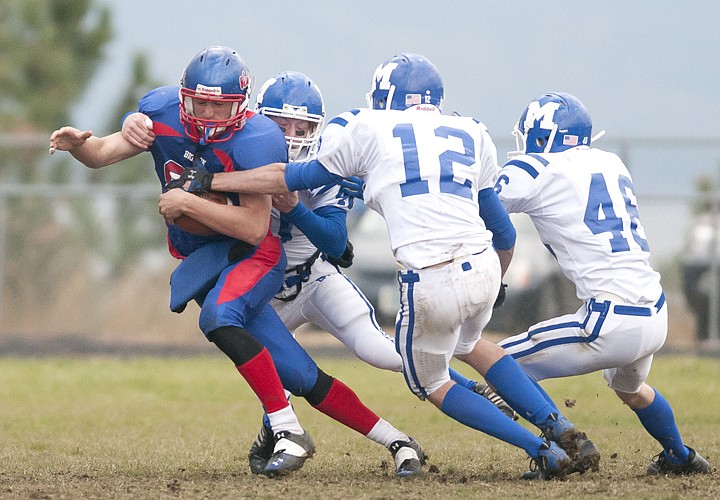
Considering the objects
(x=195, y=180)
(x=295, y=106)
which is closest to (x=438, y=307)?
(x=195, y=180)

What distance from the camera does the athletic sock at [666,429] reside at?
5.70 m

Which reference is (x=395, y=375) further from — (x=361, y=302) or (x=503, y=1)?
(x=503, y=1)

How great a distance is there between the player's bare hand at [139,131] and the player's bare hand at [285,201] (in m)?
0.66

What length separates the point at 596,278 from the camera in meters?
5.54

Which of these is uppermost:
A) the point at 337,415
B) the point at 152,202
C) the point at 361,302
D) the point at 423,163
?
the point at 423,163

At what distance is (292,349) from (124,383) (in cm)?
551

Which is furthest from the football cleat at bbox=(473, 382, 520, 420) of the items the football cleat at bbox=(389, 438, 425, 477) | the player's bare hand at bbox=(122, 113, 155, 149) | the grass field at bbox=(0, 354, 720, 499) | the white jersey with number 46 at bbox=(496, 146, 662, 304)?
the player's bare hand at bbox=(122, 113, 155, 149)

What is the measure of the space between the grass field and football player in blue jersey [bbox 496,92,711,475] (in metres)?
0.28

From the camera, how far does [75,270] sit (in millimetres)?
14344

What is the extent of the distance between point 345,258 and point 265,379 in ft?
2.98

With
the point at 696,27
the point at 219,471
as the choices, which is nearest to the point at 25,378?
the point at 219,471

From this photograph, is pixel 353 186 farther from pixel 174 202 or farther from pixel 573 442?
pixel 573 442

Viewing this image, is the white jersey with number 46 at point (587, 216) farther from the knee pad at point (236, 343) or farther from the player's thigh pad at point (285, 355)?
the knee pad at point (236, 343)

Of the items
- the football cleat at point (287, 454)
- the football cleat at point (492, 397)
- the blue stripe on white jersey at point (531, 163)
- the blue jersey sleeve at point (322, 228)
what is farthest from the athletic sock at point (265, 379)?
the blue stripe on white jersey at point (531, 163)
